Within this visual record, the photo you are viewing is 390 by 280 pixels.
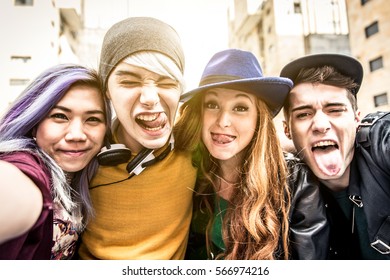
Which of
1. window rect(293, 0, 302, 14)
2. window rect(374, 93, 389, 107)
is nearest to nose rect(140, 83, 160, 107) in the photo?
window rect(293, 0, 302, 14)

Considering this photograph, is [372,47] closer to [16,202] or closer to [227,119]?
[227,119]

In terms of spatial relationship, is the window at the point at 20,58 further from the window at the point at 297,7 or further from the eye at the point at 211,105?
the window at the point at 297,7

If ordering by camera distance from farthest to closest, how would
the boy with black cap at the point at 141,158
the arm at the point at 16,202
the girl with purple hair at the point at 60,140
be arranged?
the boy with black cap at the point at 141,158 < the girl with purple hair at the point at 60,140 < the arm at the point at 16,202

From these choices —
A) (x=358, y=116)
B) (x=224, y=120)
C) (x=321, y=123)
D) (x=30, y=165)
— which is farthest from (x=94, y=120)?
(x=358, y=116)

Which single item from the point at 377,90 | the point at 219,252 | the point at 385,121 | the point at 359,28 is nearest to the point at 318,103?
the point at 385,121

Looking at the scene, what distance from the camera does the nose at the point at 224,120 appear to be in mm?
1310

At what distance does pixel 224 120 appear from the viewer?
1312 mm

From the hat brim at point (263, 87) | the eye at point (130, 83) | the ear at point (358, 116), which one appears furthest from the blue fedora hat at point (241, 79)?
the ear at point (358, 116)

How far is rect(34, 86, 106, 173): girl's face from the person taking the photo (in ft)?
3.95

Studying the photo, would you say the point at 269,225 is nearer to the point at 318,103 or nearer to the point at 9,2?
the point at 318,103

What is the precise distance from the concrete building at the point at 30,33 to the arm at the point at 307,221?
1.27 meters

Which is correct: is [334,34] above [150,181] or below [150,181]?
above

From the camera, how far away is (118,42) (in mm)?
1208

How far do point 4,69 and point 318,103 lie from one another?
4.97 ft
